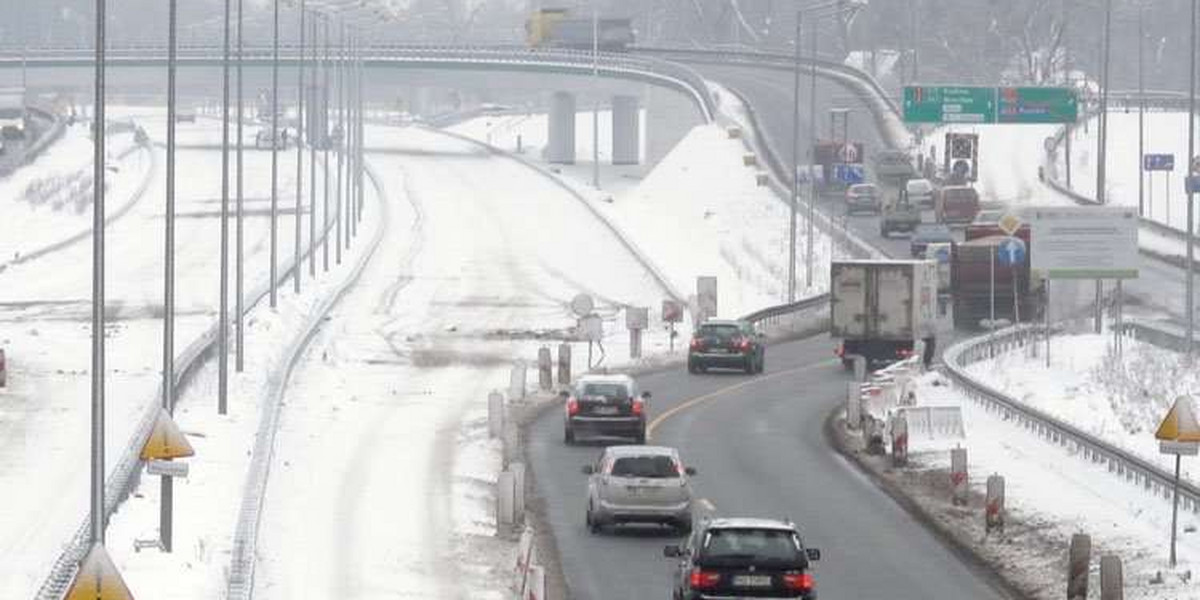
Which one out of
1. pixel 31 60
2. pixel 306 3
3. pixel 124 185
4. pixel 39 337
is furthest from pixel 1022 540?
pixel 31 60

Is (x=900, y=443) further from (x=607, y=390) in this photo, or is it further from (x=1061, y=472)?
(x=607, y=390)

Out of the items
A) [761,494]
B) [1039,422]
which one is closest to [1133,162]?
[1039,422]

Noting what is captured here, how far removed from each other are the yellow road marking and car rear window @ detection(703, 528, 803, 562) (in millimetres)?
22486

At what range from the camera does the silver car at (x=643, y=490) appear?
1420 inches

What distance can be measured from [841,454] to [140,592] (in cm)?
2116

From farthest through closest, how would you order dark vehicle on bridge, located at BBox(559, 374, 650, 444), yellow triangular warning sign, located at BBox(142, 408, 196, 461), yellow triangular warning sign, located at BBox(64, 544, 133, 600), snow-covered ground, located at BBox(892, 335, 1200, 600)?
1. dark vehicle on bridge, located at BBox(559, 374, 650, 444)
2. snow-covered ground, located at BBox(892, 335, 1200, 600)
3. yellow triangular warning sign, located at BBox(142, 408, 196, 461)
4. yellow triangular warning sign, located at BBox(64, 544, 133, 600)

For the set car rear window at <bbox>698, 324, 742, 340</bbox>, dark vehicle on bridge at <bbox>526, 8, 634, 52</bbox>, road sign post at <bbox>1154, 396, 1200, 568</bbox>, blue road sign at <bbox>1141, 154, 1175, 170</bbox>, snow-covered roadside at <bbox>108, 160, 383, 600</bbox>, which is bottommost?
snow-covered roadside at <bbox>108, 160, 383, 600</bbox>

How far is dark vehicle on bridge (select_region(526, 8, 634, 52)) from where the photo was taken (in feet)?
585

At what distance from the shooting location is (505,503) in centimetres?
3678

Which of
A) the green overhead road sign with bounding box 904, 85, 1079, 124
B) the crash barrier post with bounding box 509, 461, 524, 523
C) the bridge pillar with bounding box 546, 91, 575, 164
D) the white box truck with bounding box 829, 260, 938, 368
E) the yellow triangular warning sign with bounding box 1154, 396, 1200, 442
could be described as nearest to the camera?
the yellow triangular warning sign with bounding box 1154, 396, 1200, 442

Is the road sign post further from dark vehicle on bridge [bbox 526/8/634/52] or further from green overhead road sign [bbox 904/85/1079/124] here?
dark vehicle on bridge [bbox 526/8/634/52]

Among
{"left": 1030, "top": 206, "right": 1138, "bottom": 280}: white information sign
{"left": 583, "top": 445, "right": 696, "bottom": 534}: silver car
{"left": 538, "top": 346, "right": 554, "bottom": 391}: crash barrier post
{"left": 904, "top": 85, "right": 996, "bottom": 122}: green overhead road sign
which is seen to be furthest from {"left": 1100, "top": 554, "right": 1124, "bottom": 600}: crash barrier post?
{"left": 904, "top": 85, "right": 996, "bottom": 122}: green overhead road sign

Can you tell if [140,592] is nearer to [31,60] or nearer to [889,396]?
[889,396]

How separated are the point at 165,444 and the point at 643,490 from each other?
6.81 metres
